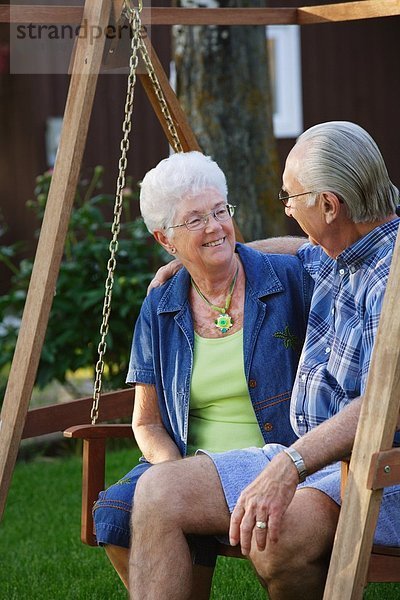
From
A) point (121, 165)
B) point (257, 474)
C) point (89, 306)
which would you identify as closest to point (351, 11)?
point (121, 165)

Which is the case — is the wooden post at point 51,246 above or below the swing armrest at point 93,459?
above

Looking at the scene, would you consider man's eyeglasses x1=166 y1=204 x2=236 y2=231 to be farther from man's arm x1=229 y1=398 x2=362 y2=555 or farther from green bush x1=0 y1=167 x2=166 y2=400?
green bush x1=0 y1=167 x2=166 y2=400

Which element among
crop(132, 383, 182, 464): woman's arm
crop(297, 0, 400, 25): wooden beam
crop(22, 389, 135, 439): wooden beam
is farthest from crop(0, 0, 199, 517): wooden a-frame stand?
crop(297, 0, 400, 25): wooden beam

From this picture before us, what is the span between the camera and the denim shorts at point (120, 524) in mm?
2887

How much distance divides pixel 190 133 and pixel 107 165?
6.74 metres

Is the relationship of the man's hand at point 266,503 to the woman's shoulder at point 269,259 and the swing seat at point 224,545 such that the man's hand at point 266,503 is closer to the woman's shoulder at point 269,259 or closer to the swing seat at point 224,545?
the swing seat at point 224,545

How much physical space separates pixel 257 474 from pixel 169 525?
11.3 inches

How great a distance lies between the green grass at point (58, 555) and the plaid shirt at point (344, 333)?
122 centimetres

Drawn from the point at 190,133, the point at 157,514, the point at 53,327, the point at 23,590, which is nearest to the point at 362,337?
the point at 157,514

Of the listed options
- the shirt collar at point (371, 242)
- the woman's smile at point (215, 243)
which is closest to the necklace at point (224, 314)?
the woman's smile at point (215, 243)

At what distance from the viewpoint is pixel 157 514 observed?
273cm

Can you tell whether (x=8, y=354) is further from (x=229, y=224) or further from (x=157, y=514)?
(x=157, y=514)

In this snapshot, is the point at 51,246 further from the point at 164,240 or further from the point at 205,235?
the point at 205,235

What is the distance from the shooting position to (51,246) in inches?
128
